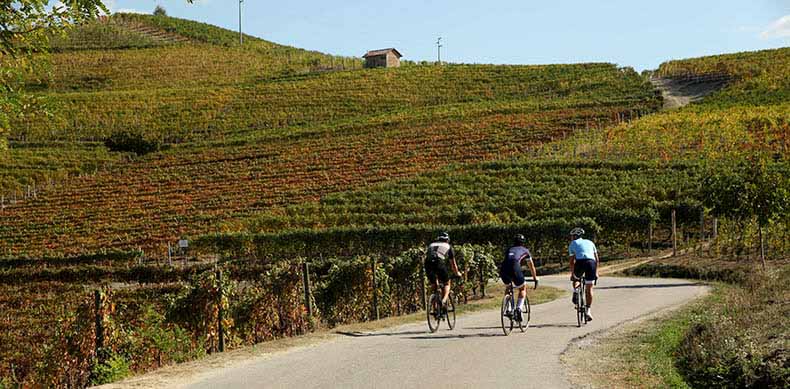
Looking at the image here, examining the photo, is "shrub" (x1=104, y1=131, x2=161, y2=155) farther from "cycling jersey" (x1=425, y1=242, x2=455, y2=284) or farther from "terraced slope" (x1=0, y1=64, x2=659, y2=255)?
"cycling jersey" (x1=425, y1=242, x2=455, y2=284)

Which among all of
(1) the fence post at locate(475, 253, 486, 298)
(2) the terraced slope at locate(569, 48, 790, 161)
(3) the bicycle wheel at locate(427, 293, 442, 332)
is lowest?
(1) the fence post at locate(475, 253, 486, 298)

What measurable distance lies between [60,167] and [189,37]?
315ft

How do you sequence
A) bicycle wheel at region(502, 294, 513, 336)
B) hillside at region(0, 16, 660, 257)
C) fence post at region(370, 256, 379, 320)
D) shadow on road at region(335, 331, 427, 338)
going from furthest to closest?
hillside at region(0, 16, 660, 257)
fence post at region(370, 256, 379, 320)
shadow on road at region(335, 331, 427, 338)
bicycle wheel at region(502, 294, 513, 336)

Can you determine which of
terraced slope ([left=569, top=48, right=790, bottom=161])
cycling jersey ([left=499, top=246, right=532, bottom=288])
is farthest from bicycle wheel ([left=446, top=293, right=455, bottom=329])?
terraced slope ([left=569, top=48, right=790, bottom=161])

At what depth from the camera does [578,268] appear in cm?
1802

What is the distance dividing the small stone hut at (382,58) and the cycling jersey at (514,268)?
119788 mm

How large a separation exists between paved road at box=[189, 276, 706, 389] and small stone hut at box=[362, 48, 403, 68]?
118205mm

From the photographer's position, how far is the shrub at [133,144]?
3460 inches

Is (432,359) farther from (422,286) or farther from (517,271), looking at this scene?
(422,286)

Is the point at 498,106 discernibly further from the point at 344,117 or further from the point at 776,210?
the point at 776,210

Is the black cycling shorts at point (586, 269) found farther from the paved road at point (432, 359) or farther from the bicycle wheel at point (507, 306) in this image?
the bicycle wheel at point (507, 306)

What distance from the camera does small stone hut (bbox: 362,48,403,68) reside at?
136625 millimetres

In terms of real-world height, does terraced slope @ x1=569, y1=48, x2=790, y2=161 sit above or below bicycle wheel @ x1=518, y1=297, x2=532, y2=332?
above

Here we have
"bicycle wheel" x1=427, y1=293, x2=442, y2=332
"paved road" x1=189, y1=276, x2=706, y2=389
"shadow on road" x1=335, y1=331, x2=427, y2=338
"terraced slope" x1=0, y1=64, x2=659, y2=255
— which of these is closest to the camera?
"paved road" x1=189, y1=276, x2=706, y2=389
